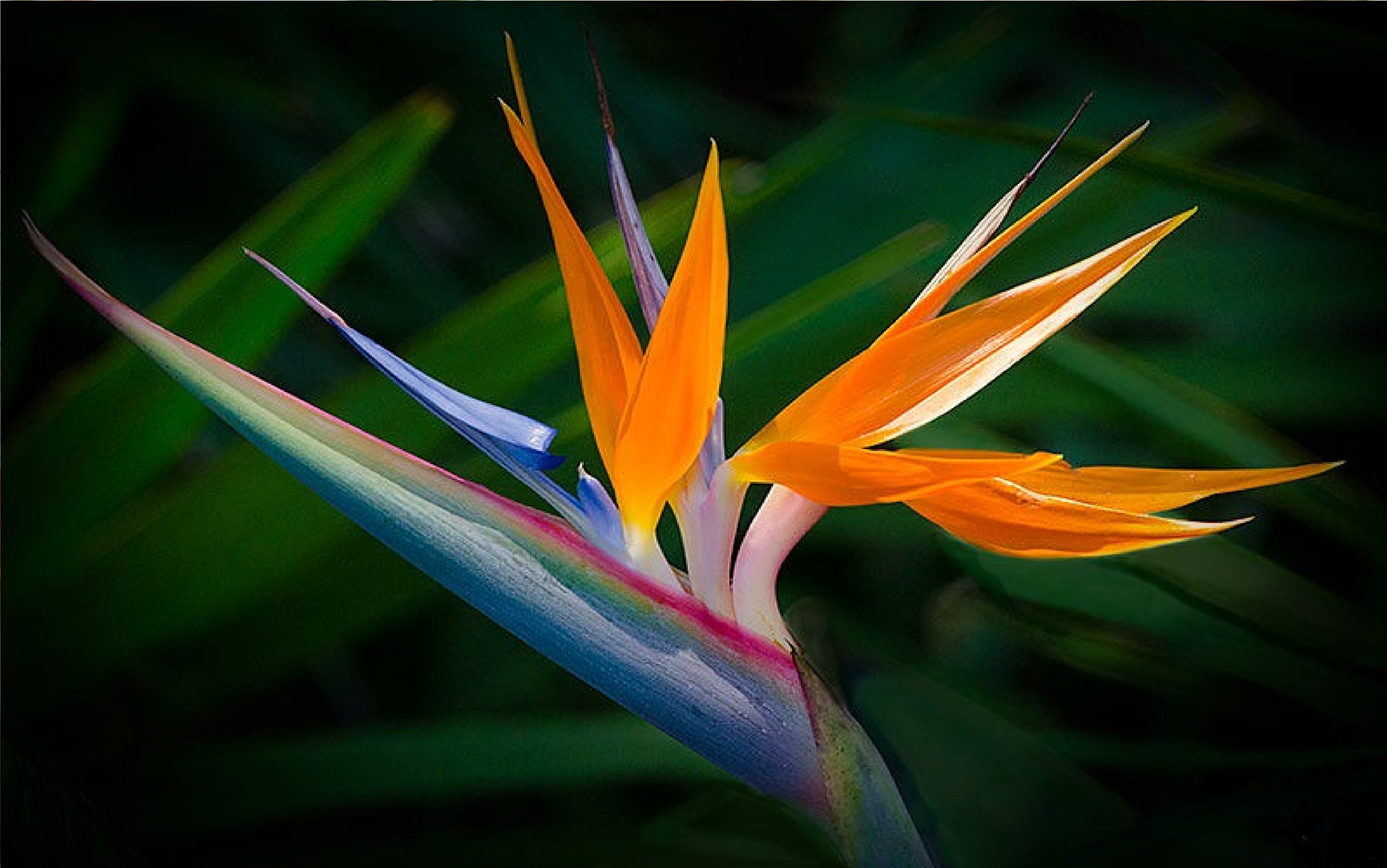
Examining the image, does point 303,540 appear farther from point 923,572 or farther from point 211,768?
point 923,572

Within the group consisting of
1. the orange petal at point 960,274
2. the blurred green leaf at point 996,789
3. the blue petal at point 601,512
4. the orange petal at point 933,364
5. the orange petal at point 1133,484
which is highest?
the orange petal at point 960,274

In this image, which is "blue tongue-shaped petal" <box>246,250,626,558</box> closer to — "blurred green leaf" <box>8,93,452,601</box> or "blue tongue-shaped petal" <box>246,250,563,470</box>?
"blue tongue-shaped petal" <box>246,250,563,470</box>

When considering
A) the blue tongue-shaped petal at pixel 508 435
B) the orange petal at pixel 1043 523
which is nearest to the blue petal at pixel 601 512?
the blue tongue-shaped petal at pixel 508 435

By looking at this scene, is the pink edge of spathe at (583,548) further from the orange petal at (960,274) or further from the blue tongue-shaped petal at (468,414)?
the orange petal at (960,274)

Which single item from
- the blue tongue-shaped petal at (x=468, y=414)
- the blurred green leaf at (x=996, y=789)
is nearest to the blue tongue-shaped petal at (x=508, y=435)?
the blue tongue-shaped petal at (x=468, y=414)

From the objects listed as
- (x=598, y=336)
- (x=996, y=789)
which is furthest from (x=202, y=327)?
(x=996, y=789)

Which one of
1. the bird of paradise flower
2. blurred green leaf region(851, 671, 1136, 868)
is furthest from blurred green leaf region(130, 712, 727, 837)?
the bird of paradise flower

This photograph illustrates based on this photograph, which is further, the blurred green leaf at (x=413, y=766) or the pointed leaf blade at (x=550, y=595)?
the blurred green leaf at (x=413, y=766)

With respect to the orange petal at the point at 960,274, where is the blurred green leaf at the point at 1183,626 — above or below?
below
